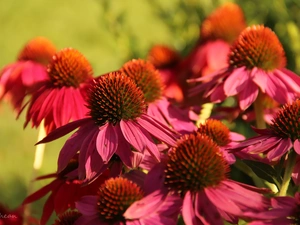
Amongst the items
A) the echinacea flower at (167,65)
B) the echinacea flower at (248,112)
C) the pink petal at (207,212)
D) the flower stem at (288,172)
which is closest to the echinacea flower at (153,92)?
the echinacea flower at (248,112)

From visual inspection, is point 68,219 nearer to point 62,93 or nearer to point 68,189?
point 68,189

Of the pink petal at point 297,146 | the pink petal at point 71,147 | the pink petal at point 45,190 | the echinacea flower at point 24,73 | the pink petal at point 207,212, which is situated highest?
A: the echinacea flower at point 24,73

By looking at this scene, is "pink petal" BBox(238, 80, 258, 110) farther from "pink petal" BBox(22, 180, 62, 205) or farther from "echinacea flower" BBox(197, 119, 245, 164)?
"pink petal" BBox(22, 180, 62, 205)

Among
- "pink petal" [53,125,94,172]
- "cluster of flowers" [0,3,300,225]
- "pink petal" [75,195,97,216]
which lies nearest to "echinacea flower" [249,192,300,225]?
"cluster of flowers" [0,3,300,225]

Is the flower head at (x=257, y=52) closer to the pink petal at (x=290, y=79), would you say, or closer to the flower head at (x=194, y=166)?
the pink petal at (x=290, y=79)

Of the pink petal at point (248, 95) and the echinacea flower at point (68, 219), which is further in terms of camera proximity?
the pink petal at point (248, 95)

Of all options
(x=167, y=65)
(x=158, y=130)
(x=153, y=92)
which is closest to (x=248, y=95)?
(x=153, y=92)
